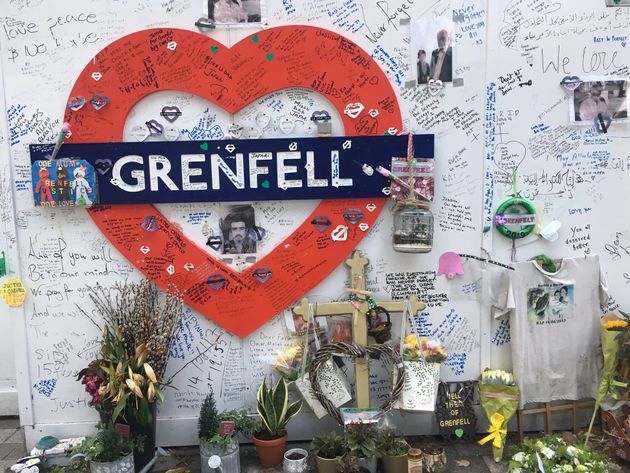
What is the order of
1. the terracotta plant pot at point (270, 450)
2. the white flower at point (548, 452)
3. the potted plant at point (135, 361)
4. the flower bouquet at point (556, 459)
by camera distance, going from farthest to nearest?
1. the terracotta plant pot at point (270, 450)
2. the potted plant at point (135, 361)
3. the white flower at point (548, 452)
4. the flower bouquet at point (556, 459)

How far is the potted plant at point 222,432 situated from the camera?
132 inches

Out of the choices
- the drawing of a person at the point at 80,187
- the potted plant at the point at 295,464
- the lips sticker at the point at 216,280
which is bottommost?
the potted plant at the point at 295,464

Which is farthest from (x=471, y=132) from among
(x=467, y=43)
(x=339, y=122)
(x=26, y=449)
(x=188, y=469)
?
(x=26, y=449)

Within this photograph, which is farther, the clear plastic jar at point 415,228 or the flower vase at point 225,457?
the clear plastic jar at point 415,228

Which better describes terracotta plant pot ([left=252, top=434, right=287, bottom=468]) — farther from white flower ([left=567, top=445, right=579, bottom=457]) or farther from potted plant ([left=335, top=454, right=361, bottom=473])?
white flower ([left=567, top=445, right=579, bottom=457])

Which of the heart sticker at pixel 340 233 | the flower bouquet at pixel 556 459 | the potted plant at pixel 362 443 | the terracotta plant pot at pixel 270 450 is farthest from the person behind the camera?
the heart sticker at pixel 340 233

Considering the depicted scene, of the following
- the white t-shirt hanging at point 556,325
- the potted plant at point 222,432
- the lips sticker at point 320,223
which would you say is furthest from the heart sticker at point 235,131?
the white t-shirt hanging at point 556,325

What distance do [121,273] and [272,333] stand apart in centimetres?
117

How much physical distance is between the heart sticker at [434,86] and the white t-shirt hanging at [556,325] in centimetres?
134

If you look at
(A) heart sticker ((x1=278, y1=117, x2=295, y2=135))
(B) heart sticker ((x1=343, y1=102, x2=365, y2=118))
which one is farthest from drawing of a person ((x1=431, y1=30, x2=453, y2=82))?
(A) heart sticker ((x1=278, y1=117, x2=295, y2=135))

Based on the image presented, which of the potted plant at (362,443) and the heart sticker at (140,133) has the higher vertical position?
the heart sticker at (140,133)

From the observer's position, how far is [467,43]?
11.7 ft

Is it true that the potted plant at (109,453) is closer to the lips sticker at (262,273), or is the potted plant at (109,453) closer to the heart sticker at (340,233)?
the lips sticker at (262,273)

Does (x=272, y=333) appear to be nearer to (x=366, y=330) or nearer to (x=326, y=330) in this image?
(x=326, y=330)
